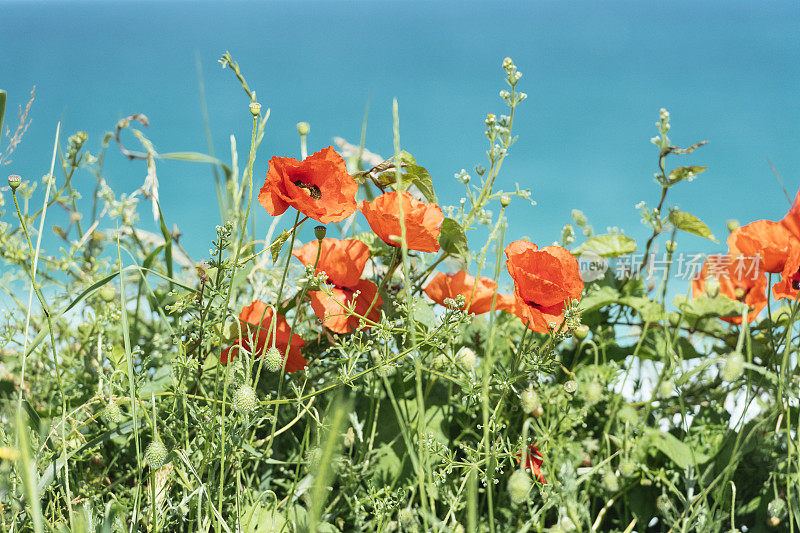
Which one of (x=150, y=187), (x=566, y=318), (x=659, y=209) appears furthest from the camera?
(x=150, y=187)

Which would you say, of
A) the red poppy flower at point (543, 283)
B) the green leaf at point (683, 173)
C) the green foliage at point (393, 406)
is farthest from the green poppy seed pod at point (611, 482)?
the green leaf at point (683, 173)

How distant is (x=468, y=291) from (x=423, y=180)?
0.18 meters

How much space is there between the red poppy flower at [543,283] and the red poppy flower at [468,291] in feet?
0.31

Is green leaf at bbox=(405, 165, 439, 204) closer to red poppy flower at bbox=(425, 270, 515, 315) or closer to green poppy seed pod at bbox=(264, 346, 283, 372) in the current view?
red poppy flower at bbox=(425, 270, 515, 315)

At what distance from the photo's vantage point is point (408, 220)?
786 mm

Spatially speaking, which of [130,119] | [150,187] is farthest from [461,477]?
[130,119]

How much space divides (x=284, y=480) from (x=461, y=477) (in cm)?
27

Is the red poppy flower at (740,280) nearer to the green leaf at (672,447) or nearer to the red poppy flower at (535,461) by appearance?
the green leaf at (672,447)

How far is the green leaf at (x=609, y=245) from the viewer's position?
45.9 inches

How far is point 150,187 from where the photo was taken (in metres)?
1.32

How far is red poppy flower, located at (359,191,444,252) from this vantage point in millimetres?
792

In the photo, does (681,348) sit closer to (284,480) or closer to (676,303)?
(676,303)

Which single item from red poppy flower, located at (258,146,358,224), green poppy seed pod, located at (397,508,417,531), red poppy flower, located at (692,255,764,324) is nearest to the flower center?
red poppy flower, located at (258,146,358,224)

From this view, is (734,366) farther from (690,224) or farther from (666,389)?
(690,224)
